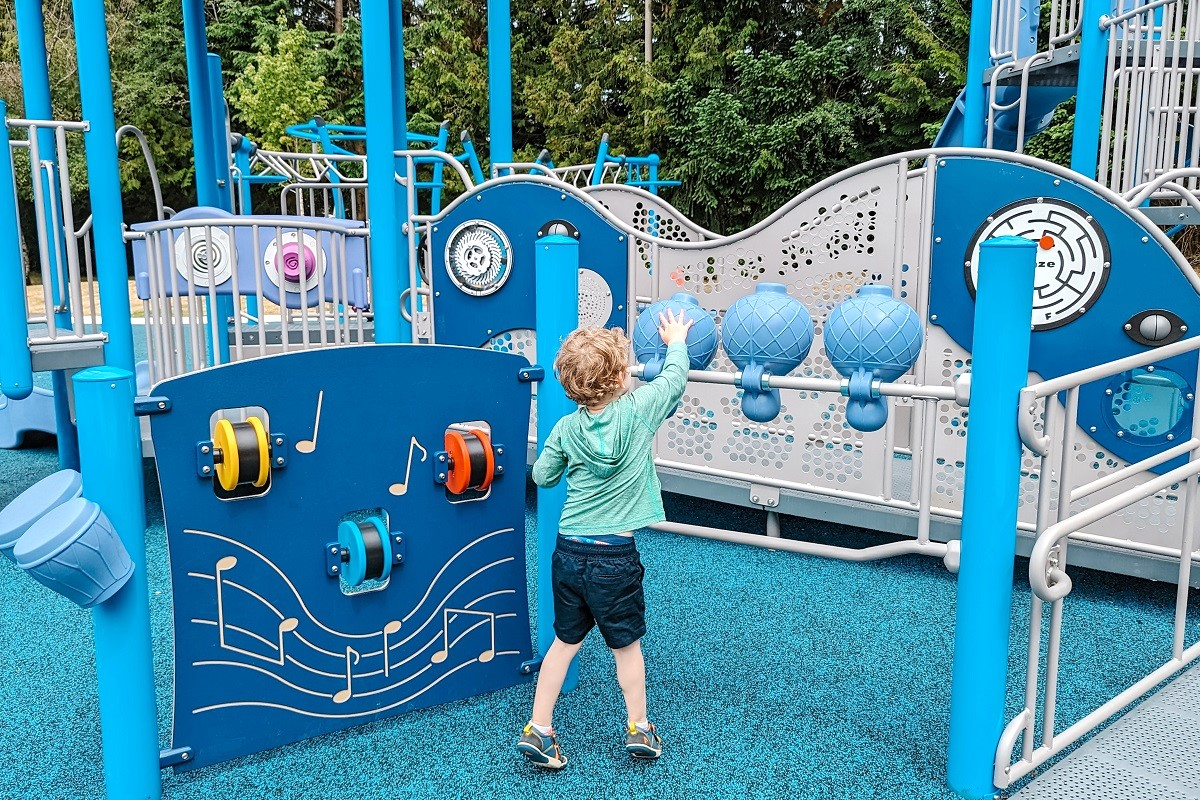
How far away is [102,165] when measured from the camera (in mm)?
4465

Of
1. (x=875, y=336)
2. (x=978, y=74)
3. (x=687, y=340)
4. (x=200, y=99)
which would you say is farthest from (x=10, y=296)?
(x=978, y=74)

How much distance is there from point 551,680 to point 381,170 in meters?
2.99

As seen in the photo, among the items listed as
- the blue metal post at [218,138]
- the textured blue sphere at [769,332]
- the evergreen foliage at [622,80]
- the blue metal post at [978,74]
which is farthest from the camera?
the evergreen foliage at [622,80]

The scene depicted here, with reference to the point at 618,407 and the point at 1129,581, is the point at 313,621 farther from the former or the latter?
the point at 1129,581

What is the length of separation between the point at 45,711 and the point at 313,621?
0.95 metres

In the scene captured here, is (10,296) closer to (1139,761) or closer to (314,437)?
(314,437)

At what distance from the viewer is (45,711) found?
2939 millimetres

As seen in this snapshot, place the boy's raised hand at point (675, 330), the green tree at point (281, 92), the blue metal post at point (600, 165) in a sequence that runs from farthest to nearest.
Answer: the green tree at point (281, 92), the blue metal post at point (600, 165), the boy's raised hand at point (675, 330)

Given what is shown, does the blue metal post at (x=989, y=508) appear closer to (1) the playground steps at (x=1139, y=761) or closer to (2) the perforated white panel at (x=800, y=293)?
(1) the playground steps at (x=1139, y=761)

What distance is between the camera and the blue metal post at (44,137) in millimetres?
4754

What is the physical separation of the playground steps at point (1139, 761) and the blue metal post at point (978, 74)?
17.9ft

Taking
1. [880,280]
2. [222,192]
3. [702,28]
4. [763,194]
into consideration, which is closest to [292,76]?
[702,28]

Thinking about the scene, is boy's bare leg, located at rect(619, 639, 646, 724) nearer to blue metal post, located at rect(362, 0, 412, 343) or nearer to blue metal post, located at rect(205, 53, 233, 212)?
blue metal post, located at rect(362, 0, 412, 343)

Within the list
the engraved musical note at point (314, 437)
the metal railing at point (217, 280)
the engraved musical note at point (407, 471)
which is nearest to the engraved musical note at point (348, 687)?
the engraved musical note at point (407, 471)
